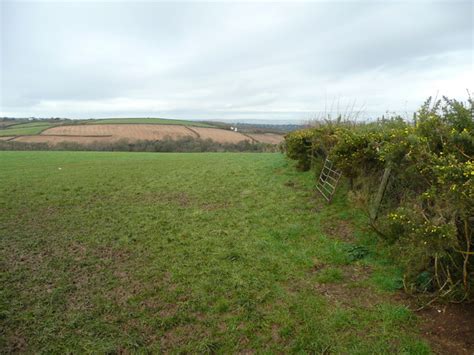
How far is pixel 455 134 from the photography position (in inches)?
128

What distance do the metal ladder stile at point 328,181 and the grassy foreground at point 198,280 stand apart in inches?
14.8

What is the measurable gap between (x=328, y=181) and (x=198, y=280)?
19.7 feet

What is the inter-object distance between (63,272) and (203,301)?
2.54m

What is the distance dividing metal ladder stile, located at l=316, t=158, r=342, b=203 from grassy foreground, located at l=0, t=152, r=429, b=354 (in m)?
0.38

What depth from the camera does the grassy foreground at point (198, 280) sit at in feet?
10.5

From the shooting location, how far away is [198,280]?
439cm

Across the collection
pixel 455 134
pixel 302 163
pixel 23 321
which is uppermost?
pixel 455 134

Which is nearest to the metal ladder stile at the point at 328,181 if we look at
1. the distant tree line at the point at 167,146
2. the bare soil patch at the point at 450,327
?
the bare soil patch at the point at 450,327

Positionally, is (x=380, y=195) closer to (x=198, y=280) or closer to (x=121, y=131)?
(x=198, y=280)

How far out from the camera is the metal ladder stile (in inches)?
321

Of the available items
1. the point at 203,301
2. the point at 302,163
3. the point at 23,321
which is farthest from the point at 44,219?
the point at 302,163

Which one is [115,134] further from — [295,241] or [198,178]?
[295,241]

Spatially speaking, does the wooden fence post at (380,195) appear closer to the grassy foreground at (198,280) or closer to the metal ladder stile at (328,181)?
the grassy foreground at (198,280)

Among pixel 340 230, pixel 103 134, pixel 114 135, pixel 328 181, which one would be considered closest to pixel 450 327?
pixel 340 230
